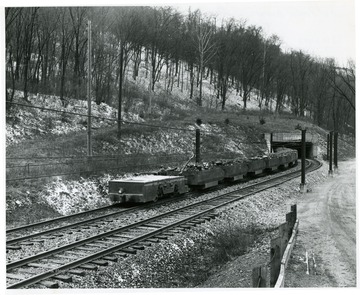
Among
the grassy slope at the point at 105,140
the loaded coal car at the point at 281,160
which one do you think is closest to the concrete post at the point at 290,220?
the grassy slope at the point at 105,140

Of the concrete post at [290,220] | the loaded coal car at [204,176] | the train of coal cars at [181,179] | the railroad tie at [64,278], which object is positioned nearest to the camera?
the railroad tie at [64,278]

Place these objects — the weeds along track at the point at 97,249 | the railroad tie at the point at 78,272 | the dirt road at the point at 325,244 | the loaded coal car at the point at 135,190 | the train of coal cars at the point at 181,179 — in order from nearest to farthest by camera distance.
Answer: the weeds along track at the point at 97,249
the railroad tie at the point at 78,272
the dirt road at the point at 325,244
the loaded coal car at the point at 135,190
the train of coal cars at the point at 181,179

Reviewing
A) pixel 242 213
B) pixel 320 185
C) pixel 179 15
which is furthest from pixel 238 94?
pixel 242 213

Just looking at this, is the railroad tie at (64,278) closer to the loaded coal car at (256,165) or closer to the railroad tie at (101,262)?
the railroad tie at (101,262)

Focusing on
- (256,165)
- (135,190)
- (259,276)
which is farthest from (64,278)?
(256,165)

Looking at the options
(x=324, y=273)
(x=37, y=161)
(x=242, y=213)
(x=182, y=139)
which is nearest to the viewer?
(x=324, y=273)

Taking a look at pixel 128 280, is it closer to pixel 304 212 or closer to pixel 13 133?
pixel 304 212
